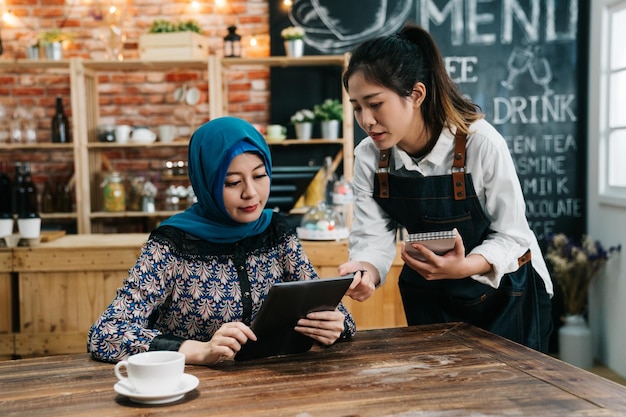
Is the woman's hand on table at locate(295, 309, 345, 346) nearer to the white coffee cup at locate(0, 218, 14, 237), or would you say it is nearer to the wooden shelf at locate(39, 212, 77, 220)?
the white coffee cup at locate(0, 218, 14, 237)

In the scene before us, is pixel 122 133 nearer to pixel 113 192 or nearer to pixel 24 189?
pixel 113 192

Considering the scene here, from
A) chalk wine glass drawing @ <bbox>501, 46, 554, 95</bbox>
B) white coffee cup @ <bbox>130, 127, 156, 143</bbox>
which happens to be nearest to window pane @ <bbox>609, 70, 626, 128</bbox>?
chalk wine glass drawing @ <bbox>501, 46, 554, 95</bbox>

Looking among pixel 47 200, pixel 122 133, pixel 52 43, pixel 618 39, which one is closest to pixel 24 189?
pixel 47 200

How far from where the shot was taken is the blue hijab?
6.30ft

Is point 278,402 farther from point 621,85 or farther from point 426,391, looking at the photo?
point 621,85

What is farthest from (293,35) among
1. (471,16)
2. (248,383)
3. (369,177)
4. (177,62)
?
(248,383)

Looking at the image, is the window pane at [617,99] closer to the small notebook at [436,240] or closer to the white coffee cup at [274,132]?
the white coffee cup at [274,132]

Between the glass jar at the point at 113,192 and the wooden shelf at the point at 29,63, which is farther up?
the wooden shelf at the point at 29,63

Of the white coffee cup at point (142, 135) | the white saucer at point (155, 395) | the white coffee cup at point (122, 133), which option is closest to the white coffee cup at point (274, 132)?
the white coffee cup at point (142, 135)

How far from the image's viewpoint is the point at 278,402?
1383 millimetres

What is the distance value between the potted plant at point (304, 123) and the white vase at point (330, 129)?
4.1 inches

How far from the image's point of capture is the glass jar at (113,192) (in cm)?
478

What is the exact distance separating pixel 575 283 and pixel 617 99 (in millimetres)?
1225

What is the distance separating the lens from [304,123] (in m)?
4.77
